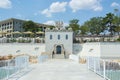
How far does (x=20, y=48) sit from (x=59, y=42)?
7.81 m

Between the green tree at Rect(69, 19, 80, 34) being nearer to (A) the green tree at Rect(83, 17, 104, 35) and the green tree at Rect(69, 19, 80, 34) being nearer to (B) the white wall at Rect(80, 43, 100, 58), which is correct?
(A) the green tree at Rect(83, 17, 104, 35)

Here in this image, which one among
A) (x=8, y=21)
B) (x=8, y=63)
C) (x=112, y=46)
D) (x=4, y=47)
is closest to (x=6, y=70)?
(x=8, y=63)

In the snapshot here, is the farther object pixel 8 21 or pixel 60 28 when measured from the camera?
pixel 8 21

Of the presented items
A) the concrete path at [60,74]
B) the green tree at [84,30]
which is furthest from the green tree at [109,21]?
the concrete path at [60,74]

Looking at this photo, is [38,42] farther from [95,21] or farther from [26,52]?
[95,21]

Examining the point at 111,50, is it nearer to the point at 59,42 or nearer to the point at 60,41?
Answer: the point at 60,41

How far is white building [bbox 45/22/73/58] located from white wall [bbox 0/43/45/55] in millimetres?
1747

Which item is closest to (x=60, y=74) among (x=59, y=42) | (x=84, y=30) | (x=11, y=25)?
(x=59, y=42)

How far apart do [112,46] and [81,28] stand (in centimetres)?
2864

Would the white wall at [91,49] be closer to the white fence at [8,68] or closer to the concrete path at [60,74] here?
the concrete path at [60,74]

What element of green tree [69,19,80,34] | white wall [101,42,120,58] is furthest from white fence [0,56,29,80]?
green tree [69,19,80,34]

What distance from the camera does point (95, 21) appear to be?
66688 mm

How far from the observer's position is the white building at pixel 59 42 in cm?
4444

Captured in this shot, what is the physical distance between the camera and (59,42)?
147ft
